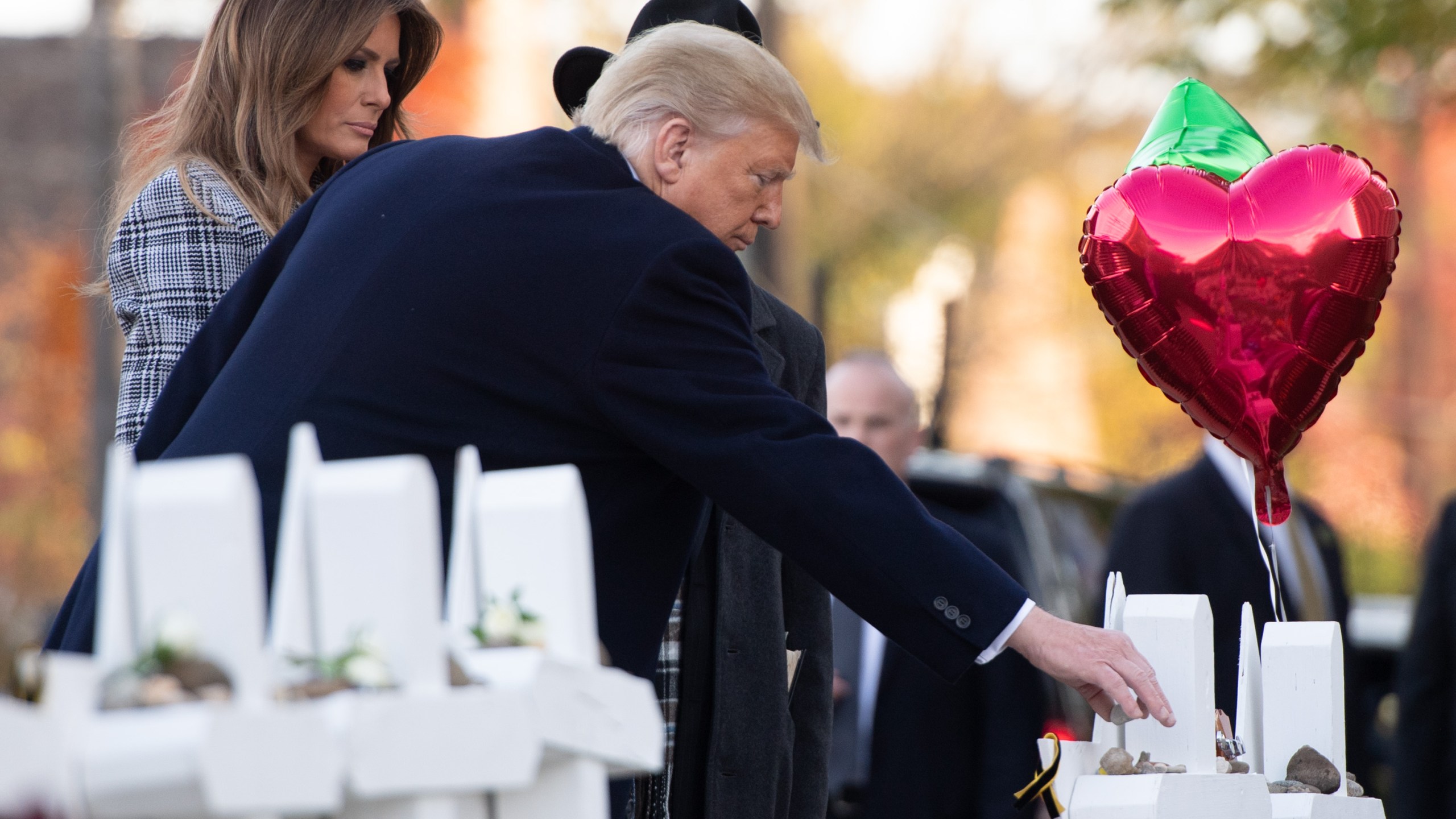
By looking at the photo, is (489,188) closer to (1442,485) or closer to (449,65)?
(449,65)

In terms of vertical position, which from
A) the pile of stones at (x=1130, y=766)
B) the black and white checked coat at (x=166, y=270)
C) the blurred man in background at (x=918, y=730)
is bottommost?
the blurred man in background at (x=918, y=730)

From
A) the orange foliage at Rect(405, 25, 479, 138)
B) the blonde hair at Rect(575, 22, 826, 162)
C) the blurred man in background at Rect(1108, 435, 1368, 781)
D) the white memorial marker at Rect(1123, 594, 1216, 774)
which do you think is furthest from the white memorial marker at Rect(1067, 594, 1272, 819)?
the orange foliage at Rect(405, 25, 479, 138)

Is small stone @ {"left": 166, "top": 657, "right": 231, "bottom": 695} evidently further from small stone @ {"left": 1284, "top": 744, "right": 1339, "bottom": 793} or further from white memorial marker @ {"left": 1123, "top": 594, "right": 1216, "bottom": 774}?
small stone @ {"left": 1284, "top": 744, "right": 1339, "bottom": 793}

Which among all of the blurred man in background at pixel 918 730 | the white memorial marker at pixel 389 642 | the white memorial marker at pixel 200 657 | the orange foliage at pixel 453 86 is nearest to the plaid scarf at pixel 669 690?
the white memorial marker at pixel 389 642

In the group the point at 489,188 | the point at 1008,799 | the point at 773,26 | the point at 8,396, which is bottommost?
the point at 1008,799

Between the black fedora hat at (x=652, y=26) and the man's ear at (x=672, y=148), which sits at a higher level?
the black fedora hat at (x=652, y=26)

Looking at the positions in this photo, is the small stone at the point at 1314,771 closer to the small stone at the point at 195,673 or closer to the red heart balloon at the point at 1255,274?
the red heart balloon at the point at 1255,274

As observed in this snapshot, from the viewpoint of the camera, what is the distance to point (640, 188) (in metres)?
2.17

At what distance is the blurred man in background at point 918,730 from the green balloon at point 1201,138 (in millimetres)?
1884

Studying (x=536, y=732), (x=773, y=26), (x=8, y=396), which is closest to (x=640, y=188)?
(x=536, y=732)

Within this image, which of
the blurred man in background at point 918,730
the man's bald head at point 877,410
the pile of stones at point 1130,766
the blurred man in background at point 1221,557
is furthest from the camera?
the man's bald head at point 877,410

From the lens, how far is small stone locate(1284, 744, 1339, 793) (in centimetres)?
228

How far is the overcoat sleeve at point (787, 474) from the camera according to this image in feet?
6.39

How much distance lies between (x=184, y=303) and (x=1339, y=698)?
1764 millimetres
